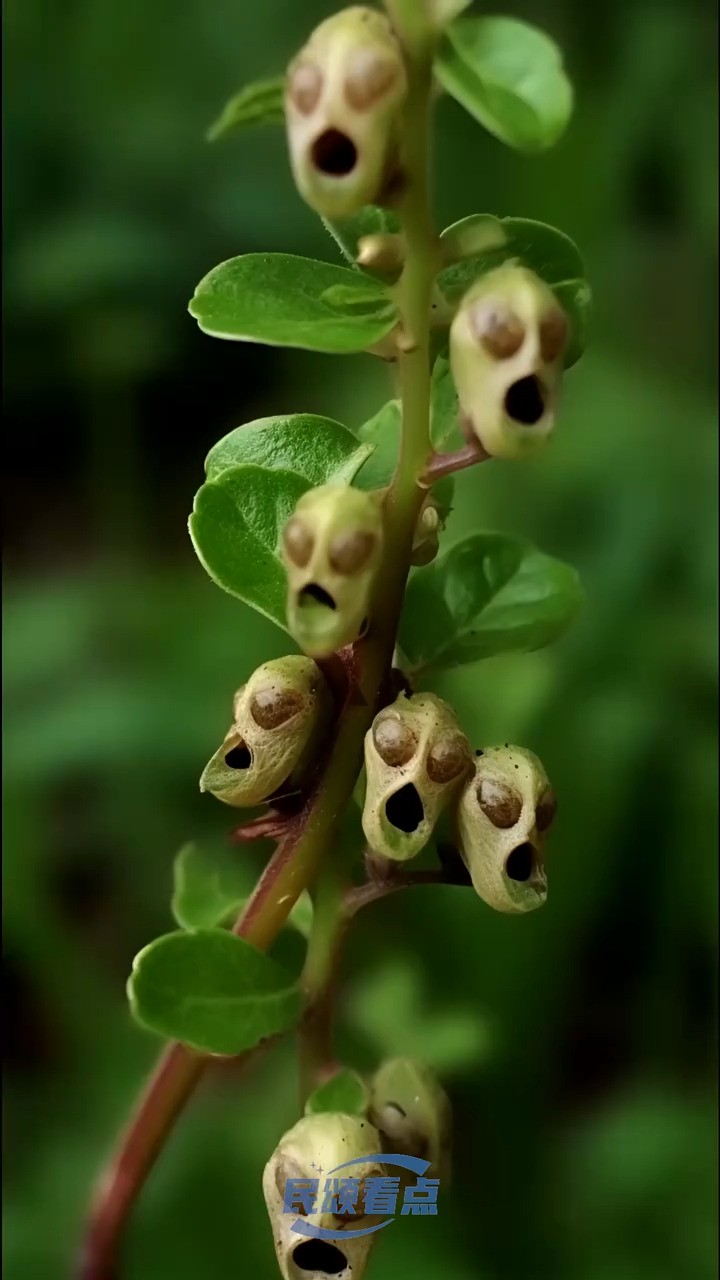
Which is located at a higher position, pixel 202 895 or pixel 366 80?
pixel 366 80

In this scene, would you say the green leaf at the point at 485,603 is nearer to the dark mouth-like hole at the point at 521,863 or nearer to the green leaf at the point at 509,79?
the dark mouth-like hole at the point at 521,863

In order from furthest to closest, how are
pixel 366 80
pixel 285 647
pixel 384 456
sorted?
pixel 285 647
pixel 384 456
pixel 366 80

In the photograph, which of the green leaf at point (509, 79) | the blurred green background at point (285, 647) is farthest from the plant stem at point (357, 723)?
the blurred green background at point (285, 647)

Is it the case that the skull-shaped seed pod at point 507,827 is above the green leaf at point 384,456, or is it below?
below

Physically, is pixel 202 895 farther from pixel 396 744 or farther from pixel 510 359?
pixel 510 359

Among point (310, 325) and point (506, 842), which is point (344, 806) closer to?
point (506, 842)

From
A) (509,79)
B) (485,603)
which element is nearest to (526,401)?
(509,79)

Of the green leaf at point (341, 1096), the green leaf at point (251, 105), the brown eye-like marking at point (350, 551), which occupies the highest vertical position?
the green leaf at point (251, 105)
